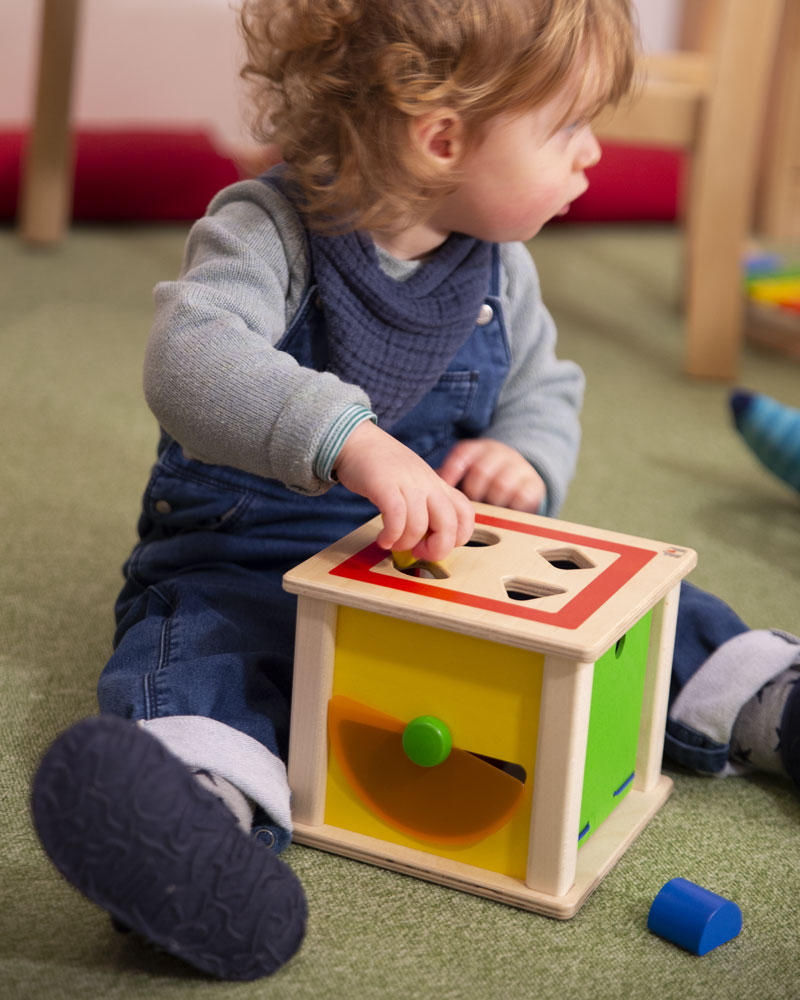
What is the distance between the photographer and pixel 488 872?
2.08 ft

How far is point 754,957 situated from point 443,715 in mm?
185

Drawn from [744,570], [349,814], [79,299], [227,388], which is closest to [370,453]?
[227,388]

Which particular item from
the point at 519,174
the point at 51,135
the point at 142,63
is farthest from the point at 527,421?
the point at 142,63

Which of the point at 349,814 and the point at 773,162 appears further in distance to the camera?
the point at 773,162

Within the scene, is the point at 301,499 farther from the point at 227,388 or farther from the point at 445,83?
the point at 445,83

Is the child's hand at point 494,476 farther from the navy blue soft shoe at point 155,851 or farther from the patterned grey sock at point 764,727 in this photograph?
the navy blue soft shoe at point 155,851

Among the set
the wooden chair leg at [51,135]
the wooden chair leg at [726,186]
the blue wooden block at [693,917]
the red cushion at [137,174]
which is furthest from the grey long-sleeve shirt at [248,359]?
the red cushion at [137,174]

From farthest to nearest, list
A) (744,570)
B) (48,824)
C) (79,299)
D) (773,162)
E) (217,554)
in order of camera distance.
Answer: (773,162) < (79,299) < (744,570) < (217,554) < (48,824)

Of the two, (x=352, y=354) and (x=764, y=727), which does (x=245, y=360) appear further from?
(x=764, y=727)

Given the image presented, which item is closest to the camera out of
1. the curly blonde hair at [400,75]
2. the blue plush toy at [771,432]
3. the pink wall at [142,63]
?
the curly blonde hair at [400,75]

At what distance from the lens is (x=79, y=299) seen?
5.57ft

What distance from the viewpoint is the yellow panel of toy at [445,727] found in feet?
2.00

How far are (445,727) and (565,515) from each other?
539mm

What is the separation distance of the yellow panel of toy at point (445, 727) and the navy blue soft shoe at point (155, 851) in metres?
0.11
